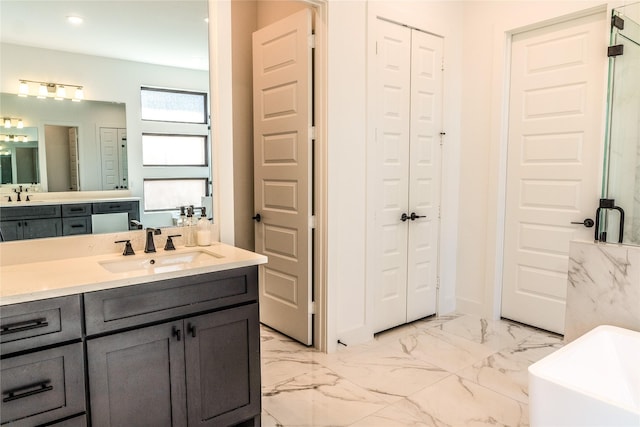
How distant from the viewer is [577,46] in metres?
3.22

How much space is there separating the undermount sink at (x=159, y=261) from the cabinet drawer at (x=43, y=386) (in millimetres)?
490

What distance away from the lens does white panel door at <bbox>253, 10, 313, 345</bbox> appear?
10.1ft

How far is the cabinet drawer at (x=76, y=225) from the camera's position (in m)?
2.09

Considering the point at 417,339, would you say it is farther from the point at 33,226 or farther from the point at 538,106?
the point at 33,226

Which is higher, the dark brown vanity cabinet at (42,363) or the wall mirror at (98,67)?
the wall mirror at (98,67)

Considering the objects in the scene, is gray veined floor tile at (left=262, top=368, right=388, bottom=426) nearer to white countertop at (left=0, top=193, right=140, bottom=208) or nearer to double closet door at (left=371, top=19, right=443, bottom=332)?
double closet door at (left=371, top=19, right=443, bottom=332)

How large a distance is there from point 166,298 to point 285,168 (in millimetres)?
1611

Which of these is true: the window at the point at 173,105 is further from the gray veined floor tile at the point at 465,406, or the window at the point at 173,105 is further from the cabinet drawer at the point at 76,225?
the gray veined floor tile at the point at 465,406

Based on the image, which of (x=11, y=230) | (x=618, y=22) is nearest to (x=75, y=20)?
(x=11, y=230)

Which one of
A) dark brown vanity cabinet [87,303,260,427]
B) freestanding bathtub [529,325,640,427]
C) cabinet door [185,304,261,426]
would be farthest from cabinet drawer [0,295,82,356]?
freestanding bathtub [529,325,640,427]

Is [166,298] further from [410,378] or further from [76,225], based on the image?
[410,378]

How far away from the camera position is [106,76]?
7.32 feet

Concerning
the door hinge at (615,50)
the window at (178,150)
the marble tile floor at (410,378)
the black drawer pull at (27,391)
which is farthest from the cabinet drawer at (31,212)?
the door hinge at (615,50)

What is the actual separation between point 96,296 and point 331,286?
1707 millimetres
